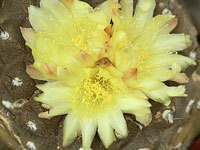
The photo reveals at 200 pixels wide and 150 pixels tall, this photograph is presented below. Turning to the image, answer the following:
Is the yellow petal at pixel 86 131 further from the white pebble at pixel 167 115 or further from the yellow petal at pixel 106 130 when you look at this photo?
the white pebble at pixel 167 115

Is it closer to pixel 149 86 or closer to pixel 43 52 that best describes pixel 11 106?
pixel 43 52

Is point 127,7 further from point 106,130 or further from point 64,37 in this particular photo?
point 106,130

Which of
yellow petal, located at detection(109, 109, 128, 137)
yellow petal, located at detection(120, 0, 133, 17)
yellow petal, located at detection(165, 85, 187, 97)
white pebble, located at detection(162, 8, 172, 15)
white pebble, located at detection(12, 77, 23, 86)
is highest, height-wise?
yellow petal, located at detection(120, 0, 133, 17)

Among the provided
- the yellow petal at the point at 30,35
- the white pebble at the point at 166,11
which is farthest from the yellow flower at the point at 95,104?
the white pebble at the point at 166,11

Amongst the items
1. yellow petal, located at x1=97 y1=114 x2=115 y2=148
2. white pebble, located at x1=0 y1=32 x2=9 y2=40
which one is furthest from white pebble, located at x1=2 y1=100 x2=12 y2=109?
yellow petal, located at x1=97 y1=114 x2=115 y2=148

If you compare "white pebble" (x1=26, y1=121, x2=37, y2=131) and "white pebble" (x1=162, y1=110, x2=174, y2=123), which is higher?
"white pebble" (x1=162, y1=110, x2=174, y2=123)

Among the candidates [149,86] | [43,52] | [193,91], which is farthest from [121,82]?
[193,91]

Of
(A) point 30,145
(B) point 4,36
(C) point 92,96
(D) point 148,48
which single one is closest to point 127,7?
(D) point 148,48

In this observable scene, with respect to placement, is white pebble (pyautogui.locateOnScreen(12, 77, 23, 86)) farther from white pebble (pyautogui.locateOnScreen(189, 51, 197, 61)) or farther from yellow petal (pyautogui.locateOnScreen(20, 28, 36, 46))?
white pebble (pyautogui.locateOnScreen(189, 51, 197, 61))
